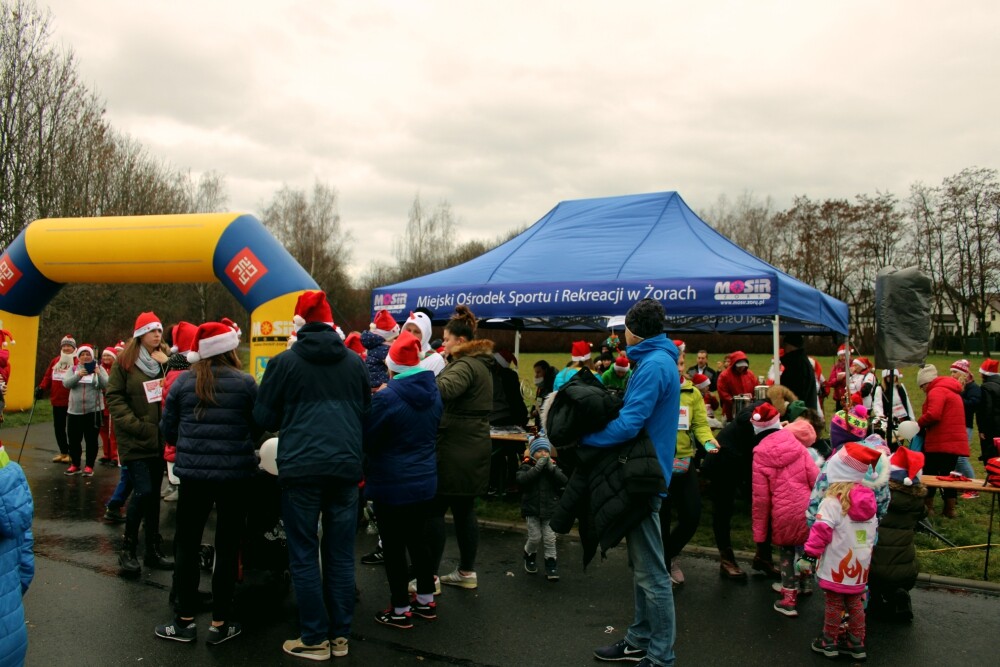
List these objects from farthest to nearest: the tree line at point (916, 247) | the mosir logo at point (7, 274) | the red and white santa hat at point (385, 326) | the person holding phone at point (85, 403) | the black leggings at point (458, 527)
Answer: the tree line at point (916, 247) → the mosir logo at point (7, 274) → the person holding phone at point (85, 403) → the red and white santa hat at point (385, 326) → the black leggings at point (458, 527)

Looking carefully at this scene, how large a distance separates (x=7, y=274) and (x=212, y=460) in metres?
9.77

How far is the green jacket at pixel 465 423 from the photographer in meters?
4.98

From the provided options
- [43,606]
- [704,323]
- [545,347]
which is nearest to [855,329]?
[545,347]

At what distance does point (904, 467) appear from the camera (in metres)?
4.72

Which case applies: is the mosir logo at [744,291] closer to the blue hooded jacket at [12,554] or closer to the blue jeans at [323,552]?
the blue jeans at [323,552]

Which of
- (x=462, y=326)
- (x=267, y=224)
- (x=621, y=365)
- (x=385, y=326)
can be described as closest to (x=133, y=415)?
(x=385, y=326)

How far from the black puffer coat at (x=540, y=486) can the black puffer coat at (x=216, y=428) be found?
2169 millimetres

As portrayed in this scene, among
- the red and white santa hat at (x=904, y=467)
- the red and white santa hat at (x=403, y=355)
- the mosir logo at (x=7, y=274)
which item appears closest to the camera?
the red and white santa hat at (x=403, y=355)

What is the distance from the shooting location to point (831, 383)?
45.7 feet

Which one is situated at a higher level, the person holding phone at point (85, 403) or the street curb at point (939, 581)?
the person holding phone at point (85, 403)

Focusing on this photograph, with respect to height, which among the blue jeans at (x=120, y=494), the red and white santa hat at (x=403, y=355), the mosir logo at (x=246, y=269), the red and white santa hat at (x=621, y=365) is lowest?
the blue jeans at (x=120, y=494)

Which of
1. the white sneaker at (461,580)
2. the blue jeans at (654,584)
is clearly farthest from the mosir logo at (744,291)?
the blue jeans at (654,584)

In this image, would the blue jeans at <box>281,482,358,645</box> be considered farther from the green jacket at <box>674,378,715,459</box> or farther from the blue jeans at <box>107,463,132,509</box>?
the blue jeans at <box>107,463,132,509</box>

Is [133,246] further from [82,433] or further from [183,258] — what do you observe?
[82,433]
